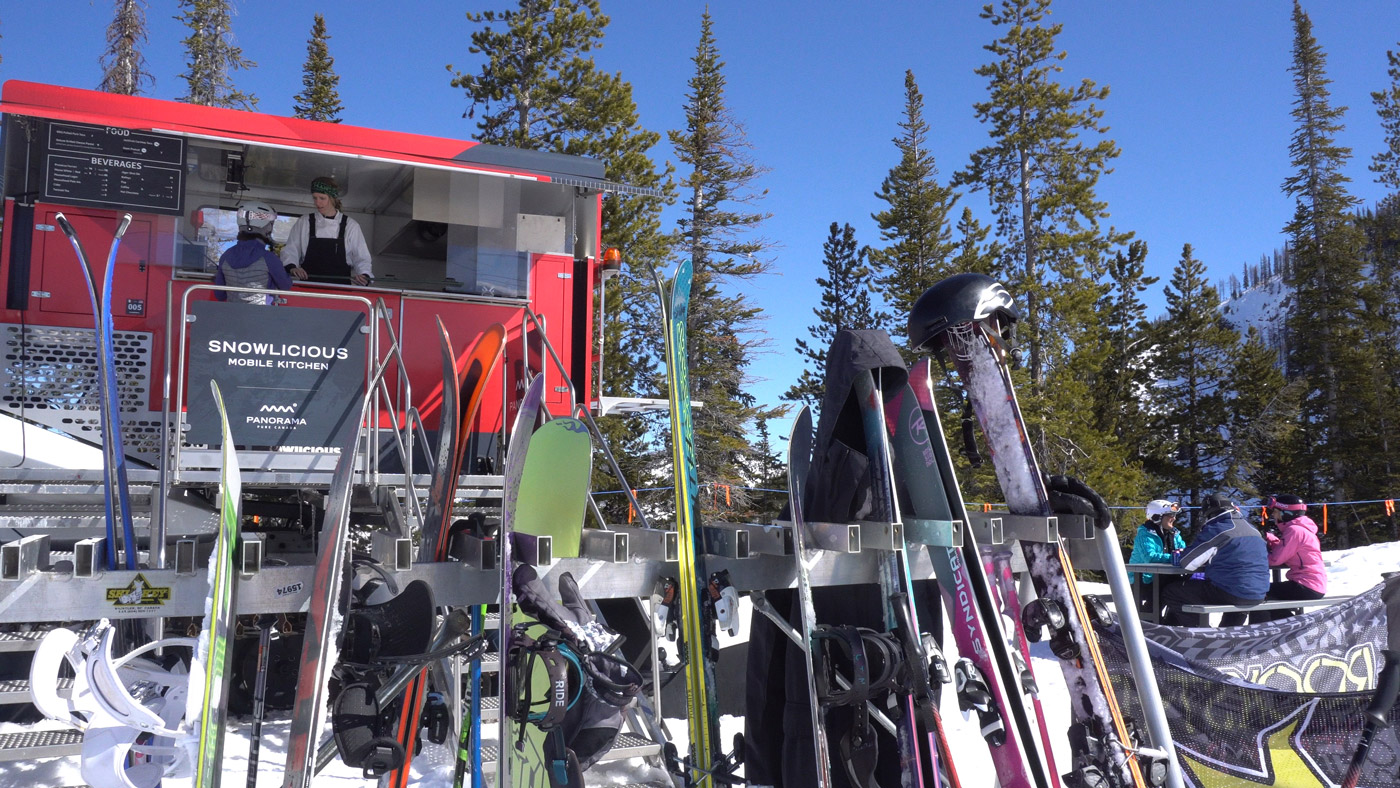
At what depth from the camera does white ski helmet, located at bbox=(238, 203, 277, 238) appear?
17.5 feet

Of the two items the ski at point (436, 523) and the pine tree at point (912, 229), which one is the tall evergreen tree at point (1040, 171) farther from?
the ski at point (436, 523)

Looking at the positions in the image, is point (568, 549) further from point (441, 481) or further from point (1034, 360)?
point (1034, 360)

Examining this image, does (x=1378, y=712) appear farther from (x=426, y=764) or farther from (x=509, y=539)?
(x=426, y=764)

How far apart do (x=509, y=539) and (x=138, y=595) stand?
0.82 metres

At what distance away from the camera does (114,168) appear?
4.86 m

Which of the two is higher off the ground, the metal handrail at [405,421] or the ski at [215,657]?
the metal handrail at [405,421]

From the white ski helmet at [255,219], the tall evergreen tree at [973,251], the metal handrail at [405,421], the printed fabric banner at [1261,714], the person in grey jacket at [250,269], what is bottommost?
the printed fabric banner at [1261,714]

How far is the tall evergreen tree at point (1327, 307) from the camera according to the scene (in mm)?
29609

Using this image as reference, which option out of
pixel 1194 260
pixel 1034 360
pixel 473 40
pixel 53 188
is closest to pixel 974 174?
pixel 1034 360

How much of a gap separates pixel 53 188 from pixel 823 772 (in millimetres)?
4976

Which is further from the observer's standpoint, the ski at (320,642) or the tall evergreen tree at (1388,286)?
the tall evergreen tree at (1388,286)

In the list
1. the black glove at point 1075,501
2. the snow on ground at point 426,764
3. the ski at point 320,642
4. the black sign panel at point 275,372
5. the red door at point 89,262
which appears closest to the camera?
the ski at point 320,642

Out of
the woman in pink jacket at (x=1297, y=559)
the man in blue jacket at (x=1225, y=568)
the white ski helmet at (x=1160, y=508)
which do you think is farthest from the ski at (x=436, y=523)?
the white ski helmet at (x=1160, y=508)

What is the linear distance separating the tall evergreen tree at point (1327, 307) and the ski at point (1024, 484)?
31021 millimetres
